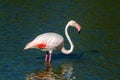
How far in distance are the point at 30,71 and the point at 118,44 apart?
Answer: 5980mm

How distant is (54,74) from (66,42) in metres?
4.13

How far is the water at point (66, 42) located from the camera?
16703 millimetres

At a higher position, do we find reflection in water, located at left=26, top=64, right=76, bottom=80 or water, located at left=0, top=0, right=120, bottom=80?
water, located at left=0, top=0, right=120, bottom=80

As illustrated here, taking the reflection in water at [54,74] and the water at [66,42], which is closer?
the reflection in water at [54,74]

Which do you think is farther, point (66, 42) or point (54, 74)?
point (66, 42)

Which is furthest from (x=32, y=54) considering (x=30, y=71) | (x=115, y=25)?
(x=115, y=25)

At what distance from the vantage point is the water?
54.8 feet

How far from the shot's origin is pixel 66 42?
2061 cm

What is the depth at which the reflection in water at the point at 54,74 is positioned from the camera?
52.8 feet

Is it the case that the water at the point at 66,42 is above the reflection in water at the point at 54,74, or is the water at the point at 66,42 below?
above

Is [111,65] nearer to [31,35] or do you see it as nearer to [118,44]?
[118,44]

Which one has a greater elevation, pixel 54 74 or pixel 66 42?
pixel 66 42

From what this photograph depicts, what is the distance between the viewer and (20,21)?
24.0 metres

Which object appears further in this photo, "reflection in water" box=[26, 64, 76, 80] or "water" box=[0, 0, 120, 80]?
"water" box=[0, 0, 120, 80]
